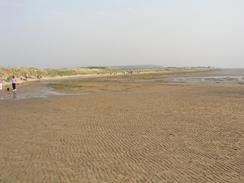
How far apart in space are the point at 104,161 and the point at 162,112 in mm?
9596

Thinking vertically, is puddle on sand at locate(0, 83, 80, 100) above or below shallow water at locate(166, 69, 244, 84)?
above

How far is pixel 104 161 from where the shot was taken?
9250 millimetres

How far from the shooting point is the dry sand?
26.6 feet

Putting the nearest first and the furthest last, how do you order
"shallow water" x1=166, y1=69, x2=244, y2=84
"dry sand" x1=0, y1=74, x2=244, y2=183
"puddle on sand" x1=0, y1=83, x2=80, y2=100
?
"dry sand" x1=0, y1=74, x2=244, y2=183 < "puddle on sand" x1=0, y1=83, x2=80, y2=100 < "shallow water" x1=166, y1=69, x2=244, y2=84

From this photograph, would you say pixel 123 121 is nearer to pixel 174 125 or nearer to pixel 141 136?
pixel 174 125

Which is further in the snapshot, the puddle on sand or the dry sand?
the puddle on sand

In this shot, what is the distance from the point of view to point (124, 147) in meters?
10.8

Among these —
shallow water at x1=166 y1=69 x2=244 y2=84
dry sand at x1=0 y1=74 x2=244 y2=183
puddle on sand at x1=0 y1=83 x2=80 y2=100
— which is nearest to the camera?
dry sand at x1=0 y1=74 x2=244 y2=183

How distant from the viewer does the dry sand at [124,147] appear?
8102 millimetres

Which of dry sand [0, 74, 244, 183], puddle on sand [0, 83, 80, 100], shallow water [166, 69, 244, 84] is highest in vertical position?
dry sand [0, 74, 244, 183]

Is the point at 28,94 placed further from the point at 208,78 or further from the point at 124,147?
the point at 208,78

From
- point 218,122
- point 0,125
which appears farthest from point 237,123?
point 0,125

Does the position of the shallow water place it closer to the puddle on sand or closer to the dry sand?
the puddle on sand

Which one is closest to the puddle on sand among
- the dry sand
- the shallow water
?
the dry sand
